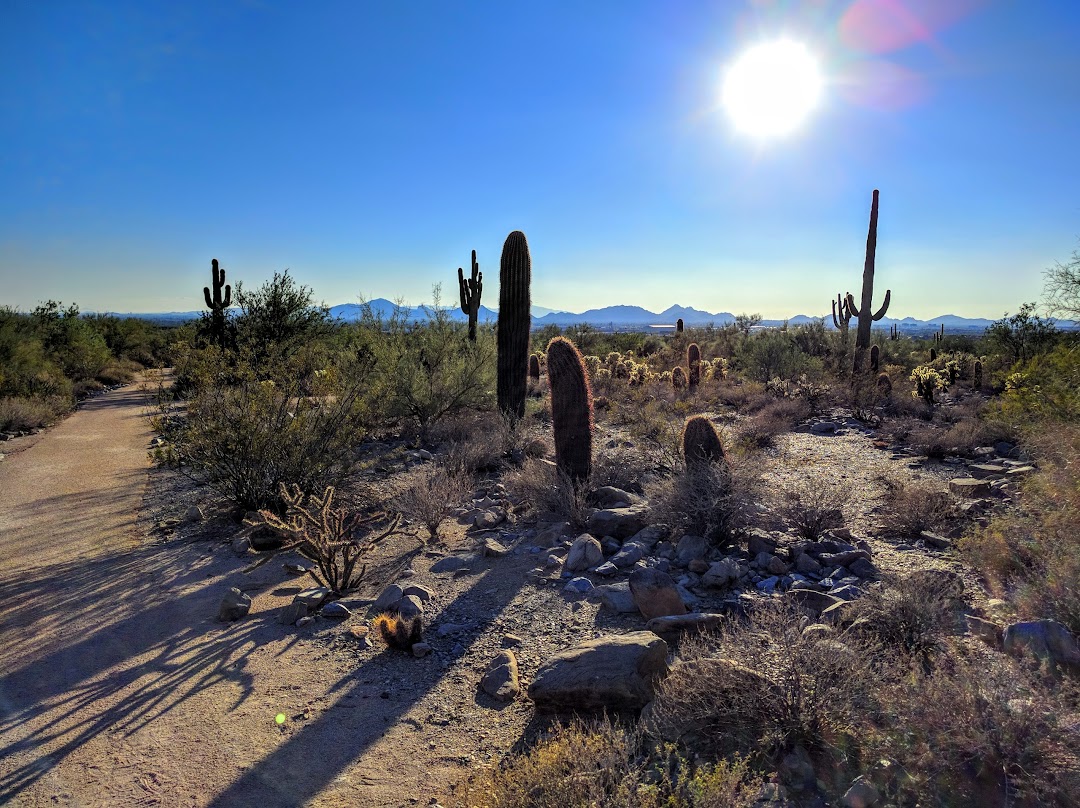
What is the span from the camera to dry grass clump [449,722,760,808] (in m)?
2.64

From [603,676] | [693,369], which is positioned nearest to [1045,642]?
[603,676]

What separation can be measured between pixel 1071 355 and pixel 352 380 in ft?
28.7

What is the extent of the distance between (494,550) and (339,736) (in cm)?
302

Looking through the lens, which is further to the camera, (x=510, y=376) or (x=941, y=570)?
(x=510, y=376)

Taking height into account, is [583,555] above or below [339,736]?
above

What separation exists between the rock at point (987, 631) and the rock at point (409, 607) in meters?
3.99

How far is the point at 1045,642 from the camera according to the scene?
145 inches

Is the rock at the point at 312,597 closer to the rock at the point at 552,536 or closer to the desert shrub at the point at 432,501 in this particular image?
the desert shrub at the point at 432,501

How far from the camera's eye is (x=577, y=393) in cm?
878

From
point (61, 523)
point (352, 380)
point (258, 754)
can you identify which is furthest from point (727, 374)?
point (258, 754)

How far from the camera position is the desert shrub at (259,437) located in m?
7.83

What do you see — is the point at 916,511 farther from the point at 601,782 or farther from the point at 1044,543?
the point at 601,782

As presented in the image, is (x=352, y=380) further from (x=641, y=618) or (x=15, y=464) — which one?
(x=15, y=464)

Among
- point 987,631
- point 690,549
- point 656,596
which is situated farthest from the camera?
point 690,549
